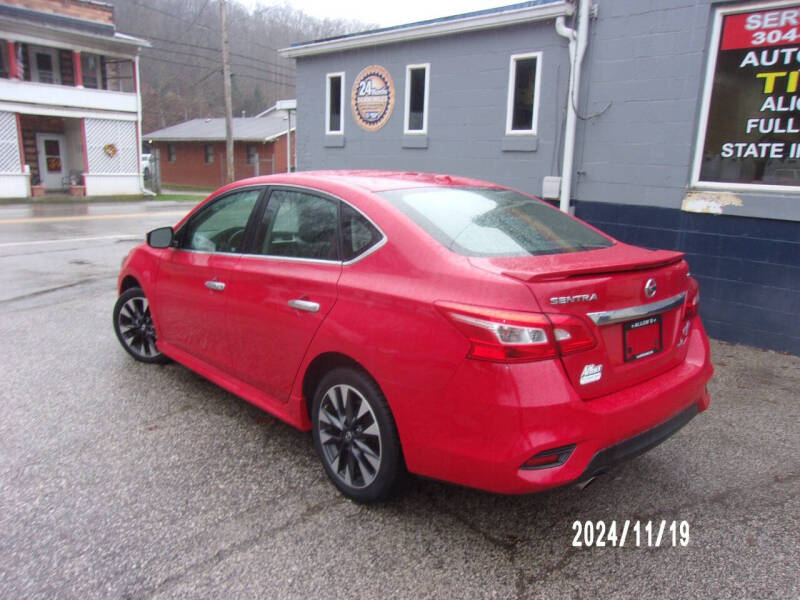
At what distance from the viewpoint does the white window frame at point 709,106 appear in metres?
5.66

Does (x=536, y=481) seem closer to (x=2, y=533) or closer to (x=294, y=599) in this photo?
(x=294, y=599)

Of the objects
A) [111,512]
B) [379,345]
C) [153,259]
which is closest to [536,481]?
[379,345]

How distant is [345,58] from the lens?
10594mm

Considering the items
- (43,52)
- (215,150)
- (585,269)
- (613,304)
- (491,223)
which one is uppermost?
(43,52)

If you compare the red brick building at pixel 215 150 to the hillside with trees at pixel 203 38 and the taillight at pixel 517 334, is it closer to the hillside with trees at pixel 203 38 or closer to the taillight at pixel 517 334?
the hillside with trees at pixel 203 38

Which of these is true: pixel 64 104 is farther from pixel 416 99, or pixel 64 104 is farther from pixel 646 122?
pixel 646 122

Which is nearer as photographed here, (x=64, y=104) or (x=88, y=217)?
(x=88, y=217)

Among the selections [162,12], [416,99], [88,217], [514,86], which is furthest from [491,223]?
[162,12]

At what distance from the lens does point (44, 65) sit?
93.4 ft

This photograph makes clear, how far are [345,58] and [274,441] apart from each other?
858cm

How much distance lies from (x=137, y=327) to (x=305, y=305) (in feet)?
8.10

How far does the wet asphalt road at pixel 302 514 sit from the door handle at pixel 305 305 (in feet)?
3.08

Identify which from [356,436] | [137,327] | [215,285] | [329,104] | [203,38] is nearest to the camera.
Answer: [356,436]
